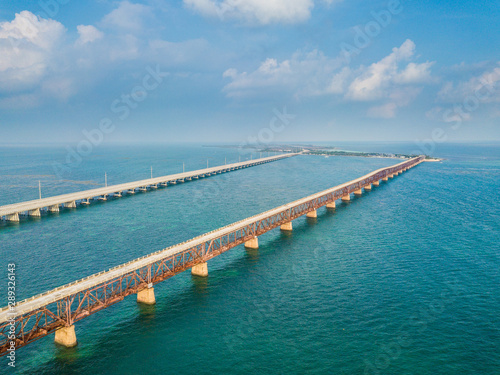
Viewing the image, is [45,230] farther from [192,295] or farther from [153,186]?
[153,186]

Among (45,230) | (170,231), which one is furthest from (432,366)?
(45,230)

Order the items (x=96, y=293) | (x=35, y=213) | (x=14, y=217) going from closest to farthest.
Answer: (x=96, y=293) < (x=14, y=217) < (x=35, y=213)

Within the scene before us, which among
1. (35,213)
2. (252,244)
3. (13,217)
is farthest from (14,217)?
(252,244)

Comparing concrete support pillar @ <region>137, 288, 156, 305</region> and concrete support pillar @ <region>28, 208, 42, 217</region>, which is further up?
concrete support pillar @ <region>28, 208, 42, 217</region>

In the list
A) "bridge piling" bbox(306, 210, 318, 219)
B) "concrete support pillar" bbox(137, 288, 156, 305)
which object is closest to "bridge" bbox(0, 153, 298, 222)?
"concrete support pillar" bbox(137, 288, 156, 305)

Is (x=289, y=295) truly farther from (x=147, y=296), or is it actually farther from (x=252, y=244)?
(x=252, y=244)

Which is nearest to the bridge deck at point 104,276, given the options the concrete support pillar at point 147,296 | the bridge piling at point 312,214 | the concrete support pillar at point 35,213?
the concrete support pillar at point 147,296

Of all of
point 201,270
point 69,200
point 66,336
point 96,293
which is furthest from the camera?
point 69,200

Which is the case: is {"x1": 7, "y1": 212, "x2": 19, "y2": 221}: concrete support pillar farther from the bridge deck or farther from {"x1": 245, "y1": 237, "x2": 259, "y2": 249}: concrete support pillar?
{"x1": 245, "y1": 237, "x2": 259, "y2": 249}: concrete support pillar
